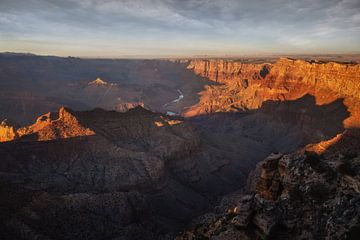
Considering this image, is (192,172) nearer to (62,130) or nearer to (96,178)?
(96,178)

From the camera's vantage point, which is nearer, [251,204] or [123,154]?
[251,204]

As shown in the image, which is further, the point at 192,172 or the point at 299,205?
the point at 192,172

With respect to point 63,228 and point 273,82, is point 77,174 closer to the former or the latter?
point 63,228

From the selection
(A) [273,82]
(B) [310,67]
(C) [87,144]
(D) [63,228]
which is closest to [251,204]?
(D) [63,228]

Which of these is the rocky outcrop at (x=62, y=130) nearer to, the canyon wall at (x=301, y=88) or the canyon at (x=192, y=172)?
the canyon at (x=192, y=172)

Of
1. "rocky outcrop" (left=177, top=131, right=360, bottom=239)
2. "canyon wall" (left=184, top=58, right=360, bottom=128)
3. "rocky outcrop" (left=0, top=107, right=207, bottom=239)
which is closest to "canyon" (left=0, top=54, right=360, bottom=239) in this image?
"rocky outcrop" (left=177, top=131, right=360, bottom=239)

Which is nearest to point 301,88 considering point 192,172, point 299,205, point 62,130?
point 192,172

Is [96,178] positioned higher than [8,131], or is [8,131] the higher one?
[8,131]

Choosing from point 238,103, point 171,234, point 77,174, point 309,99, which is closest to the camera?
point 171,234
